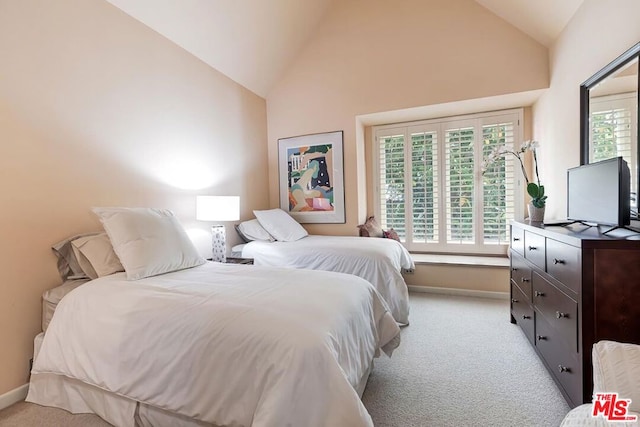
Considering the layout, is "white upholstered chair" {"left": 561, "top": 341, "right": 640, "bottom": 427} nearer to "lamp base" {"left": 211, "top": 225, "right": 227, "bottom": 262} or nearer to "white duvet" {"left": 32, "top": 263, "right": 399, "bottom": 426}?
"white duvet" {"left": 32, "top": 263, "right": 399, "bottom": 426}

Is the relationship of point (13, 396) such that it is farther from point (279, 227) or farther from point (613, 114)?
point (613, 114)

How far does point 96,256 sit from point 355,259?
1927mm

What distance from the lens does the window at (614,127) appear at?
1630 mm

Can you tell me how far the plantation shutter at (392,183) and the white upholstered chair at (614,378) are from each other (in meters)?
3.07

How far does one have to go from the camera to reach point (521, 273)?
2.26 meters

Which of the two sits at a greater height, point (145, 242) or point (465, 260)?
point (145, 242)

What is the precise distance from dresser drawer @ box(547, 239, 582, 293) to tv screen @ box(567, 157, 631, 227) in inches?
10.9

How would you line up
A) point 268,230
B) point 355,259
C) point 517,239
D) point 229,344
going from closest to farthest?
1. point 229,344
2. point 517,239
3. point 355,259
4. point 268,230

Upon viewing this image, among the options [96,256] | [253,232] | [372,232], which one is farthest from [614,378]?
[253,232]

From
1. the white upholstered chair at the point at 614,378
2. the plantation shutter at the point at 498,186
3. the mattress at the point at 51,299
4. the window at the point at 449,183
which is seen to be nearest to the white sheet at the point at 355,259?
the window at the point at 449,183

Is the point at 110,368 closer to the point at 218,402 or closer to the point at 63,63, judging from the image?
the point at 218,402

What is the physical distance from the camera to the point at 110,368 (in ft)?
4.43

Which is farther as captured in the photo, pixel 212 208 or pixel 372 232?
pixel 372 232

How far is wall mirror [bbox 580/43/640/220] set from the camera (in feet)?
5.28
